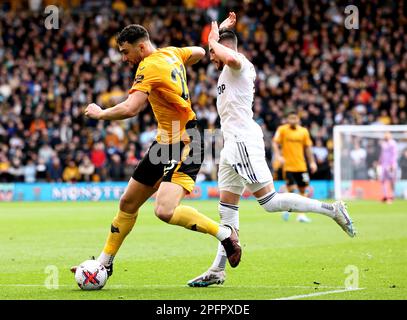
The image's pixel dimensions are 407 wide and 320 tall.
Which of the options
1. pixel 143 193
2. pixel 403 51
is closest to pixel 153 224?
pixel 143 193

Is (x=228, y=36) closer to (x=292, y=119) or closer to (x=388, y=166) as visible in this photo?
(x=292, y=119)

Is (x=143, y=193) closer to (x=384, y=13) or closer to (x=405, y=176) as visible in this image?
(x=405, y=176)

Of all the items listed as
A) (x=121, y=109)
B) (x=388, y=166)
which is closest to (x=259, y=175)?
(x=121, y=109)

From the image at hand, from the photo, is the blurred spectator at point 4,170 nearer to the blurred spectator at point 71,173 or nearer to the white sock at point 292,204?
the blurred spectator at point 71,173

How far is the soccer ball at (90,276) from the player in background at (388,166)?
1868cm

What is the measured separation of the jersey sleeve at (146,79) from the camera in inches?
325

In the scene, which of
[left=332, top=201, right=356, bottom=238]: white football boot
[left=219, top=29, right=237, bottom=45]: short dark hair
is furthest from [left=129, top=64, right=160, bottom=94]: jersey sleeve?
A: [left=332, top=201, right=356, bottom=238]: white football boot

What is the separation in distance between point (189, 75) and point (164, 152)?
75.6 feet

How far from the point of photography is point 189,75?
3144cm

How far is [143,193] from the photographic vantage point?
8.66m
